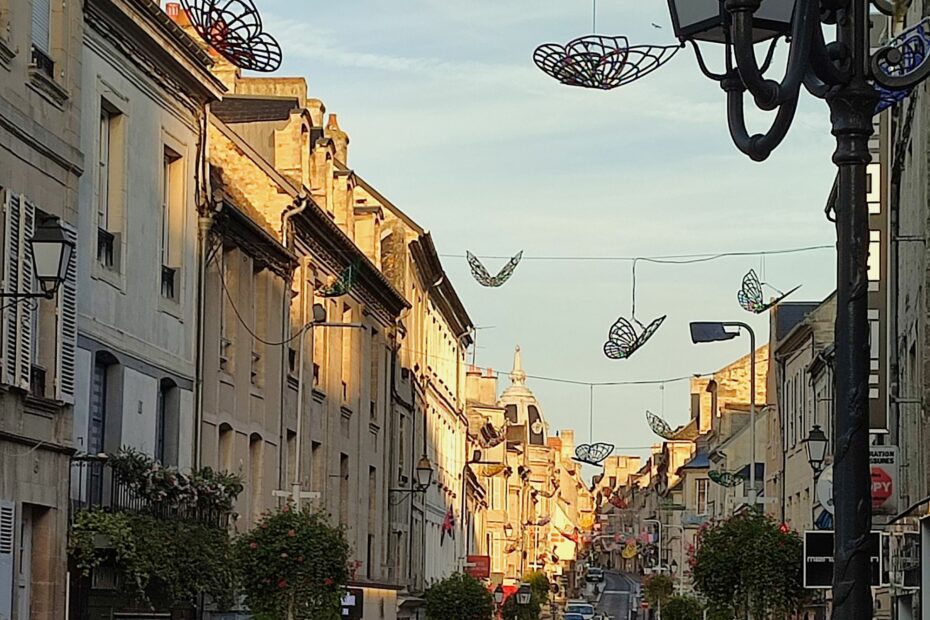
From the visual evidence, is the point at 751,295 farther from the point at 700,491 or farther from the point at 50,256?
the point at 700,491

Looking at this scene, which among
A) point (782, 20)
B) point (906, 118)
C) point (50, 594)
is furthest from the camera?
point (906, 118)

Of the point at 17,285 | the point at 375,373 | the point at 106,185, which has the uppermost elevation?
the point at 106,185

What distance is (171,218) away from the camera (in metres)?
27.5

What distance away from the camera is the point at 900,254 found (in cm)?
2752

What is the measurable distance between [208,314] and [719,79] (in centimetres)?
2259

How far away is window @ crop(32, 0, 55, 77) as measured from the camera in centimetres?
2070

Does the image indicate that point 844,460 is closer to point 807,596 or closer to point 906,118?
point 906,118

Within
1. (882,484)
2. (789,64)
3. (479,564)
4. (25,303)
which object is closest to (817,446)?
(882,484)

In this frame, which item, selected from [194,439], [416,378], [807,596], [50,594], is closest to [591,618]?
[416,378]

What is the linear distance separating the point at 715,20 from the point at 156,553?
1609 centimetres

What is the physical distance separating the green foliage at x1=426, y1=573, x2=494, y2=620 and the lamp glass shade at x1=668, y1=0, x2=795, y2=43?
46401mm

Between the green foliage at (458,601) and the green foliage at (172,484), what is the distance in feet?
89.5

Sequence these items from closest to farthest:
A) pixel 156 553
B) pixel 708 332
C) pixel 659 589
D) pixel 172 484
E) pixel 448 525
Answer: pixel 156 553
pixel 172 484
pixel 708 332
pixel 448 525
pixel 659 589

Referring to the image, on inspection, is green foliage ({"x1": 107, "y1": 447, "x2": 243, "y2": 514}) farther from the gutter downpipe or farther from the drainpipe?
the gutter downpipe
